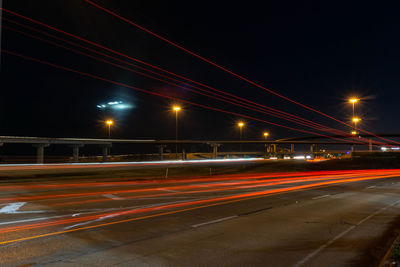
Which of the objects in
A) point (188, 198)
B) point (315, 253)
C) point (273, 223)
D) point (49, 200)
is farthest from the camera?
point (188, 198)

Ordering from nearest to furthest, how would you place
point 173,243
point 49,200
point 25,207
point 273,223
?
point 173,243 → point 273,223 → point 25,207 → point 49,200

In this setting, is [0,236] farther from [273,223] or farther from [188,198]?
[188,198]

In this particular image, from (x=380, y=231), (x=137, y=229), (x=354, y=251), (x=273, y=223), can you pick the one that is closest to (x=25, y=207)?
(x=137, y=229)

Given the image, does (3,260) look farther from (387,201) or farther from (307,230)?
(387,201)

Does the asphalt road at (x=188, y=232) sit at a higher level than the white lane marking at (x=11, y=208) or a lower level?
lower

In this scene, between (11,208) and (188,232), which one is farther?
(11,208)

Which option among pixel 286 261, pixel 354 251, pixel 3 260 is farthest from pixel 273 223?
Result: pixel 3 260

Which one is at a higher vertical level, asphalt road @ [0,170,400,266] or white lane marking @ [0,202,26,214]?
white lane marking @ [0,202,26,214]

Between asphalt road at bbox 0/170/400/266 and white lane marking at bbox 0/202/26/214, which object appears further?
white lane marking at bbox 0/202/26/214

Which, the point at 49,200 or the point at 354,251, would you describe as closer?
the point at 354,251

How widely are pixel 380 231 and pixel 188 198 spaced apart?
892 centimetres

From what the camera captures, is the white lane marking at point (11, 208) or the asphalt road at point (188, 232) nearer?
the asphalt road at point (188, 232)

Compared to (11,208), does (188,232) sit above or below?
below

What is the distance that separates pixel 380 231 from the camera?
9414 millimetres
